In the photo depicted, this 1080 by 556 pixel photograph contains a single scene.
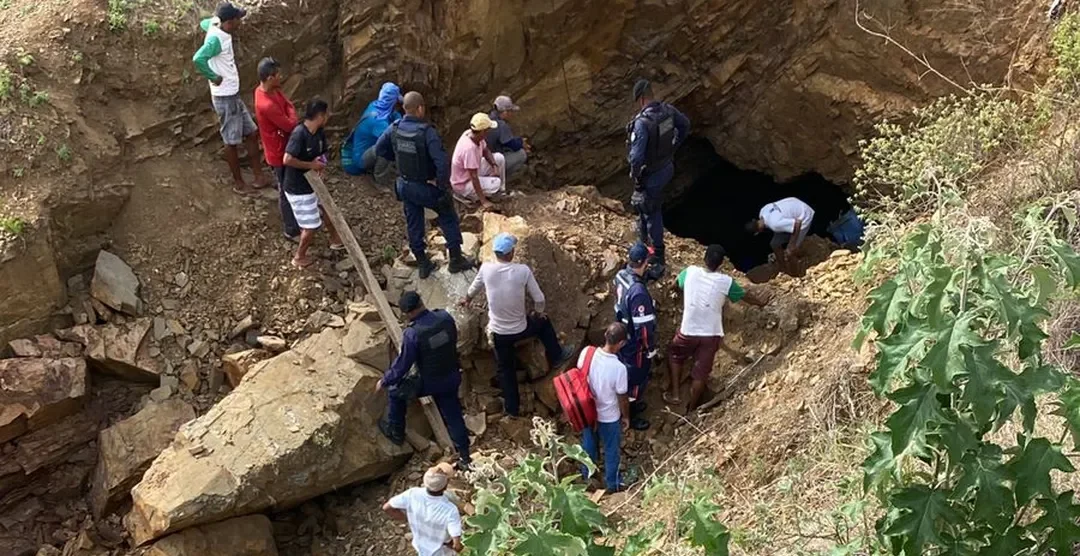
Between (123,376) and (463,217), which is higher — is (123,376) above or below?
below

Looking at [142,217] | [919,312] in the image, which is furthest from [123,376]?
[919,312]

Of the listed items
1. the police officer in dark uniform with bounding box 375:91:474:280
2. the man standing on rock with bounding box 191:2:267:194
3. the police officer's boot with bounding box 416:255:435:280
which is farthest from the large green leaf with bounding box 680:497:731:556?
the man standing on rock with bounding box 191:2:267:194

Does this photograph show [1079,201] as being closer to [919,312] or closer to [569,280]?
[919,312]

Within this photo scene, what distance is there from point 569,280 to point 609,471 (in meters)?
1.66

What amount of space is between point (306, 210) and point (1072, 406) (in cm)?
568

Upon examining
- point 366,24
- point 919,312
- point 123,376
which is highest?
point 919,312

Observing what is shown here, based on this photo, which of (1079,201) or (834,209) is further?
(834,209)

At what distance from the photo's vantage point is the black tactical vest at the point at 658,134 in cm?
721

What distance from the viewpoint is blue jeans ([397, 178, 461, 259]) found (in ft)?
22.9

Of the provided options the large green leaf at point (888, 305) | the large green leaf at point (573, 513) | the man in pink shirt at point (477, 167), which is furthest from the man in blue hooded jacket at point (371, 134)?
the large green leaf at point (888, 305)

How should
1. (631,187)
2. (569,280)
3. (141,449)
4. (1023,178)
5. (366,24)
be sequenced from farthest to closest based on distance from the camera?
(631,187)
(366,24)
(569,280)
(141,449)
(1023,178)

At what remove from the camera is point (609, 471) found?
663cm

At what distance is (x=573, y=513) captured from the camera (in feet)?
12.7

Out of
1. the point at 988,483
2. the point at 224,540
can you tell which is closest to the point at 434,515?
the point at 224,540
